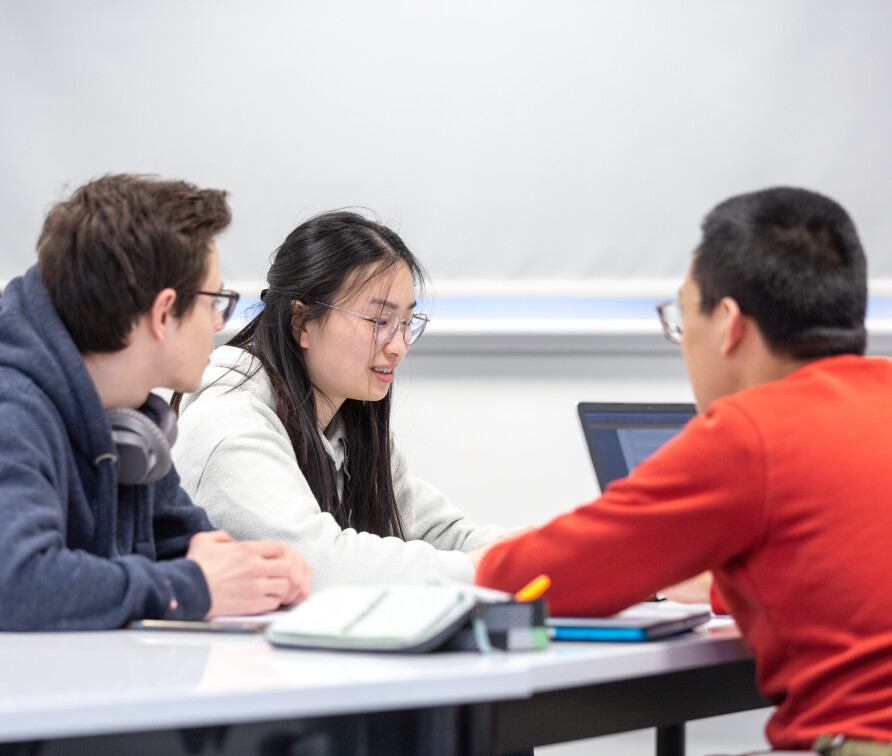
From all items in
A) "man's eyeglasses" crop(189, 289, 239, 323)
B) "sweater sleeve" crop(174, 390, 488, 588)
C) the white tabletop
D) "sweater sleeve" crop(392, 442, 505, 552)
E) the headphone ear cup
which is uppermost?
"man's eyeglasses" crop(189, 289, 239, 323)

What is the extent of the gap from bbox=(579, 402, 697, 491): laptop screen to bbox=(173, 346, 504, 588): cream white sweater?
411mm

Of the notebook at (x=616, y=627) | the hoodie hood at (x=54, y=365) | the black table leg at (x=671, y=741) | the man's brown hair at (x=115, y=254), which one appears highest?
the man's brown hair at (x=115, y=254)

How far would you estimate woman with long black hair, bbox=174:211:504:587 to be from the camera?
4.85ft

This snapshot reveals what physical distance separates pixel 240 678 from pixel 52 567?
36 centimetres

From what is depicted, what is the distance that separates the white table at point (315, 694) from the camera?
0.62 meters

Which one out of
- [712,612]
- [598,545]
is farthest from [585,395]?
[598,545]

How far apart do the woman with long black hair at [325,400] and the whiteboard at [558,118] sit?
0.69 m

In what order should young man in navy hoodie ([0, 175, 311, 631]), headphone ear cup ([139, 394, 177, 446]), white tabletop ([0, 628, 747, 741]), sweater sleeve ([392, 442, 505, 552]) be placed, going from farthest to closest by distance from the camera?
sweater sleeve ([392, 442, 505, 552]), headphone ear cup ([139, 394, 177, 446]), young man in navy hoodie ([0, 175, 311, 631]), white tabletop ([0, 628, 747, 741])

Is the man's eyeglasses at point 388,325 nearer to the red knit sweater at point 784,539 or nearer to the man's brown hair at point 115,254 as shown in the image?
the man's brown hair at point 115,254

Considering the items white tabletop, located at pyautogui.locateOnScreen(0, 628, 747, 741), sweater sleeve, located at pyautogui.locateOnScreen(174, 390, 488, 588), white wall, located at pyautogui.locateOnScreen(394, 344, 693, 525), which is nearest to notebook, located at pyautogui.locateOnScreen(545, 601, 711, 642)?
white tabletop, located at pyautogui.locateOnScreen(0, 628, 747, 741)

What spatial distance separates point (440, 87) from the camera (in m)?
2.48

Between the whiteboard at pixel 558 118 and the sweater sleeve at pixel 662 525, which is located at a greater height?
the whiteboard at pixel 558 118

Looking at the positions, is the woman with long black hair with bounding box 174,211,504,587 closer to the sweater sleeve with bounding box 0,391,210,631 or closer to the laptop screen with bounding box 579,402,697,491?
the laptop screen with bounding box 579,402,697,491

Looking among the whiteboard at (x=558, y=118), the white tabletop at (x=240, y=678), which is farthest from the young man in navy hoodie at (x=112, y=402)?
the whiteboard at (x=558, y=118)
